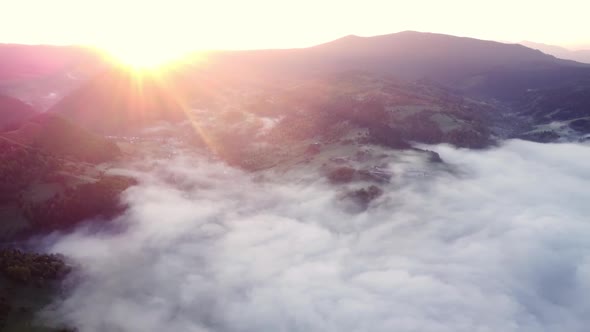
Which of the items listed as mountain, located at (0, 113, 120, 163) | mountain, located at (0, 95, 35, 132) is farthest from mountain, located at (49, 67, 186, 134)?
mountain, located at (0, 113, 120, 163)

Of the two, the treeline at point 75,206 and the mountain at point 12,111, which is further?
the mountain at point 12,111

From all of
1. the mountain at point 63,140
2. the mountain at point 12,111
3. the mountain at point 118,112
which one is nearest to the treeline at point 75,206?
the mountain at point 63,140

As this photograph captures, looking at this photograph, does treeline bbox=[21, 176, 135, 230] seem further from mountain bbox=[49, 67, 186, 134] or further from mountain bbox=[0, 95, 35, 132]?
mountain bbox=[0, 95, 35, 132]

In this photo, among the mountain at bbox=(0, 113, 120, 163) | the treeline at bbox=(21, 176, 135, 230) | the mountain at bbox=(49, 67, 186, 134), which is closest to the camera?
the treeline at bbox=(21, 176, 135, 230)

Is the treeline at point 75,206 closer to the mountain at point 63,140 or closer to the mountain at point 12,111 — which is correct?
the mountain at point 63,140

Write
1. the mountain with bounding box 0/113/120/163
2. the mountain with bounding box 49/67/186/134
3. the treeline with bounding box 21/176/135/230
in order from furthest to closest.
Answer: the mountain with bounding box 49/67/186/134 → the mountain with bounding box 0/113/120/163 → the treeline with bounding box 21/176/135/230

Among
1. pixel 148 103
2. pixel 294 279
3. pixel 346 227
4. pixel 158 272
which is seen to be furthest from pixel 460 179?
pixel 148 103

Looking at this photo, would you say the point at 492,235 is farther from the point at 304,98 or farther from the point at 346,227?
the point at 304,98

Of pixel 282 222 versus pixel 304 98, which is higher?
pixel 304 98
